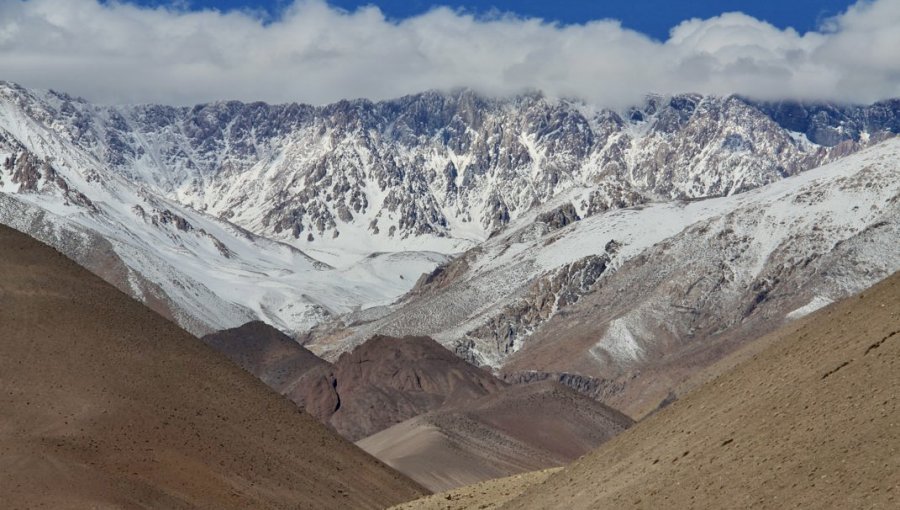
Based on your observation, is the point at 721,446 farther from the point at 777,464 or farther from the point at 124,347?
the point at 124,347

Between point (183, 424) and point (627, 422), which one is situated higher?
point (183, 424)

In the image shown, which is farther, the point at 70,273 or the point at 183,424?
the point at 70,273

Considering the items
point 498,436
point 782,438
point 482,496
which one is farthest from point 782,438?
point 498,436

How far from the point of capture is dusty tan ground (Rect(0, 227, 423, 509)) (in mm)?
66125

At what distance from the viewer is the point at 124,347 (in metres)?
75.4

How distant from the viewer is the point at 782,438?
40438 millimetres

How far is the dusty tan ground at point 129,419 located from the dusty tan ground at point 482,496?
1256 cm

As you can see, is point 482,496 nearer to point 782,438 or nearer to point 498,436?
point 782,438

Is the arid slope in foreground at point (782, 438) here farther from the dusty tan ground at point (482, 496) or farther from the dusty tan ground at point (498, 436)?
the dusty tan ground at point (498, 436)

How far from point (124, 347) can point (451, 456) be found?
283ft

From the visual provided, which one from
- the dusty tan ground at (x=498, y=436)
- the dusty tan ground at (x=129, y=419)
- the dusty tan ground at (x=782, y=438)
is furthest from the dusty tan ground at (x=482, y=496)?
the dusty tan ground at (x=498, y=436)

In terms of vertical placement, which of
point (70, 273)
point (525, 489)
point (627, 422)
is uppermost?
point (70, 273)

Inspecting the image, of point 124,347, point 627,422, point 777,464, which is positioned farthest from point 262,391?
point 627,422

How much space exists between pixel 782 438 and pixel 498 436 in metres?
135
